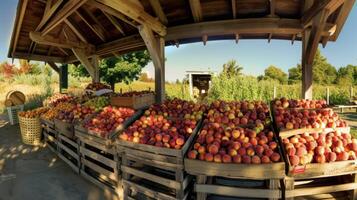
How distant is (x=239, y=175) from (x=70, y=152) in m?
3.05

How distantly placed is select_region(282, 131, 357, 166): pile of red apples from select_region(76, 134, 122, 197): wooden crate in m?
2.09

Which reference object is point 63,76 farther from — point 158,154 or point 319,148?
point 319,148

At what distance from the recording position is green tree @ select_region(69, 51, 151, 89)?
14.9m

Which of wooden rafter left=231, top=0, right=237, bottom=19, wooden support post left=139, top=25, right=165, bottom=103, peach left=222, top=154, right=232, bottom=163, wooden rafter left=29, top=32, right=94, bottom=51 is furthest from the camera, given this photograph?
wooden rafter left=29, top=32, right=94, bottom=51

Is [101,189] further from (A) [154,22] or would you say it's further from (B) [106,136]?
(A) [154,22]

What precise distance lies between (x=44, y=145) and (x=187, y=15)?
14.1 ft

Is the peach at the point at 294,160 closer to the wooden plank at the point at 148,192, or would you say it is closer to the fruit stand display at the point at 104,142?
the wooden plank at the point at 148,192

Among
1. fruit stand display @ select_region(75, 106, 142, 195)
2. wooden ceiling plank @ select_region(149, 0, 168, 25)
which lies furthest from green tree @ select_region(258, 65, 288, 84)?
fruit stand display @ select_region(75, 106, 142, 195)

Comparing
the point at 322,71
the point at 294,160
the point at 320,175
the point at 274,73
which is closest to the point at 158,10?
the point at 294,160

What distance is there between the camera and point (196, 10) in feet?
15.5

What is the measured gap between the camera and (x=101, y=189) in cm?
343

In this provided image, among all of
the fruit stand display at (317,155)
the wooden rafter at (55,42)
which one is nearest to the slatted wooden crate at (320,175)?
the fruit stand display at (317,155)

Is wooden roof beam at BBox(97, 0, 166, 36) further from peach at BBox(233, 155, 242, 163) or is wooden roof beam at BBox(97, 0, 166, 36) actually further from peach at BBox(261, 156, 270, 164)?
peach at BBox(261, 156, 270, 164)

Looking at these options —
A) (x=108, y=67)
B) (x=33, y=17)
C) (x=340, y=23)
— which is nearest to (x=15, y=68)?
(x=108, y=67)
